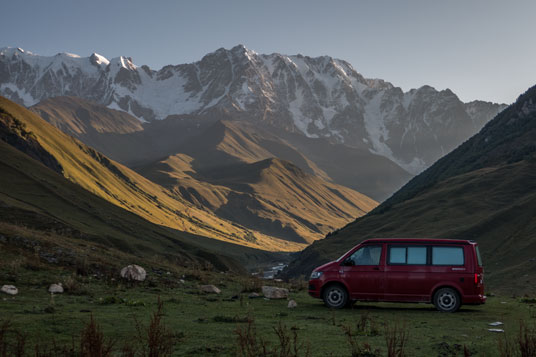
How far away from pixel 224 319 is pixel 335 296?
5958 millimetres

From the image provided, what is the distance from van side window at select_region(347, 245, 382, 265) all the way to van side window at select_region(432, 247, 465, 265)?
2.07 meters

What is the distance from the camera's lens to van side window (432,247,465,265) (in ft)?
63.7

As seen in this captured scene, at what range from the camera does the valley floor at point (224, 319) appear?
1203 cm

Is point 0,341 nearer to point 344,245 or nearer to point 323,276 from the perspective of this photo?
point 323,276

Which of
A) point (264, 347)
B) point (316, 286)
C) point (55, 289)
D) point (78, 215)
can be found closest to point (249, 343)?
point (264, 347)

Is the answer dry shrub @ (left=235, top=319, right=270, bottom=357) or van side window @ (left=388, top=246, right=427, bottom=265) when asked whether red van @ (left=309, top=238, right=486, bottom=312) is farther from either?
dry shrub @ (left=235, top=319, right=270, bottom=357)

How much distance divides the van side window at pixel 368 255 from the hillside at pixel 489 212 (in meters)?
36.9

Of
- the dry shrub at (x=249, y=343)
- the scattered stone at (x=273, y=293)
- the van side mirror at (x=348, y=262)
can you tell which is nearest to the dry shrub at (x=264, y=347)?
the dry shrub at (x=249, y=343)

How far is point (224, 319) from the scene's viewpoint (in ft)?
52.0

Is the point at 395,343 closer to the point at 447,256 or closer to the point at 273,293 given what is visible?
the point at 447,256

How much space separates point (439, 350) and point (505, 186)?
11402cm

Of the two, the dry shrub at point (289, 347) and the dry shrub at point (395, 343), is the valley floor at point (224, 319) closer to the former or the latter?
the dry shrub at point (289, 347)

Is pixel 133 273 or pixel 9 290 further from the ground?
pixel 133 273

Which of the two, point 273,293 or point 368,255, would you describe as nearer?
point 368,255
